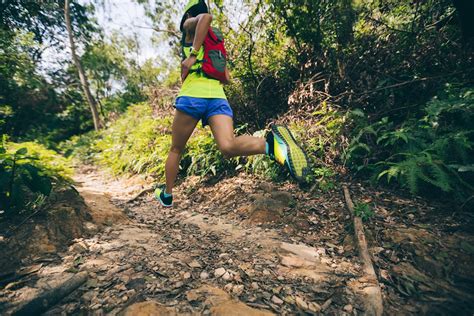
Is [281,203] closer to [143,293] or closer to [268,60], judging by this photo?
[143,293]

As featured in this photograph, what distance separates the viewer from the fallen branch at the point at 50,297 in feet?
4.53

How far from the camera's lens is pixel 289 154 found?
227cm

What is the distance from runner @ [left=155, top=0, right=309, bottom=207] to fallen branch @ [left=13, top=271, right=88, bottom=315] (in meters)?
1.47

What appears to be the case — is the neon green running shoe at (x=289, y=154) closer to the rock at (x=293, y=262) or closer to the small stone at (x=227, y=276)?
the rock at (x=293, y=262)

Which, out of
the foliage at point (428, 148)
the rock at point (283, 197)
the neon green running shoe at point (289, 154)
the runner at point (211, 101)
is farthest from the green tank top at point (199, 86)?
the foliage at point (428, 148)

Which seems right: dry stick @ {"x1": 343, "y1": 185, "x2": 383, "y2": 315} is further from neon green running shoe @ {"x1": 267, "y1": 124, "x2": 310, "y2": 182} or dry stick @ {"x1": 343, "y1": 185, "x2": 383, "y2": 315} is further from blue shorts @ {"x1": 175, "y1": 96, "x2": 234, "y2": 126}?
blue shorts @ {"x1": 175, "y1": 96, "x2": 234, "y2": 126}

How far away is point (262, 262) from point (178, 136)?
149 cm

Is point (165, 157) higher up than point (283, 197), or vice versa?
point (165, 157)

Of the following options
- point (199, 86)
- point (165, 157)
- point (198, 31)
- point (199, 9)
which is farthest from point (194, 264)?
point (165, 157)

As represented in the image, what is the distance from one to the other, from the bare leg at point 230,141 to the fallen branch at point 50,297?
147 centimetres

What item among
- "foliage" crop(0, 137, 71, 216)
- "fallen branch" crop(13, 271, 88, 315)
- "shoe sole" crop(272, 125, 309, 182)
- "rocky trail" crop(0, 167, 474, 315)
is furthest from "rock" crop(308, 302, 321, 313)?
"foliage" crop(0, 137, 71, 216)

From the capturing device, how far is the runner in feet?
7.36

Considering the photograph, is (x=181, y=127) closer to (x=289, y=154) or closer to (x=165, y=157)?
(x=289, y=154)

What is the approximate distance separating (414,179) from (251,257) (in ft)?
5.99
